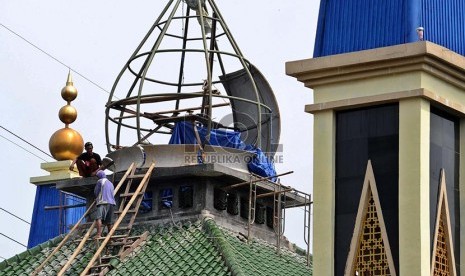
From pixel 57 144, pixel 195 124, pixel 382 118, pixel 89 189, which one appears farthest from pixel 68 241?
pixel 382 118

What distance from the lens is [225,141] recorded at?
42281 mm

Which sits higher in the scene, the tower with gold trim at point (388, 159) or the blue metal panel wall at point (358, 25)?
the blue metal panel wall at point (358, 25)

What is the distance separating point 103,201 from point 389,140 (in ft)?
36.6

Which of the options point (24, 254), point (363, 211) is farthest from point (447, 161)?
point (24, 254)

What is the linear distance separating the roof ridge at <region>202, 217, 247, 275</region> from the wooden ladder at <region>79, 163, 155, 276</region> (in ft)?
4.74

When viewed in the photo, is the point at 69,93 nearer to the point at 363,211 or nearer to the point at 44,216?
the point at 44,216

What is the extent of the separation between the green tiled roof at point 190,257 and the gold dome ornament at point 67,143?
860 centimetres

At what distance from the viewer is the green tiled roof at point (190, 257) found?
39250 millimetres

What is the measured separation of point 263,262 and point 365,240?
10.3m

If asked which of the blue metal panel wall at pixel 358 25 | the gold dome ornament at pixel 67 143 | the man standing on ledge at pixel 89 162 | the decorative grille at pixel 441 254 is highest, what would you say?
the blue metal panel wall at pixel 358 25

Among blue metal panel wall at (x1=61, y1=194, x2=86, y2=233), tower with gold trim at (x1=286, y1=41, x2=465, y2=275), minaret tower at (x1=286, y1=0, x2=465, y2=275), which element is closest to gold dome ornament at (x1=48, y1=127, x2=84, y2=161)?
blue metal panel wall at (x1=61, y1=194, x2=86, y2=233)

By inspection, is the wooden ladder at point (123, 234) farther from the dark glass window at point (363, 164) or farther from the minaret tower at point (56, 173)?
the dark glass window at point (363, 164)

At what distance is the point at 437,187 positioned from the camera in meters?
30.6

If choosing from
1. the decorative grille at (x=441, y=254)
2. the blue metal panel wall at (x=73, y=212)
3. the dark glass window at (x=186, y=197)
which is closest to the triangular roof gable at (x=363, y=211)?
the decorative grille at (x=441, y=254)
